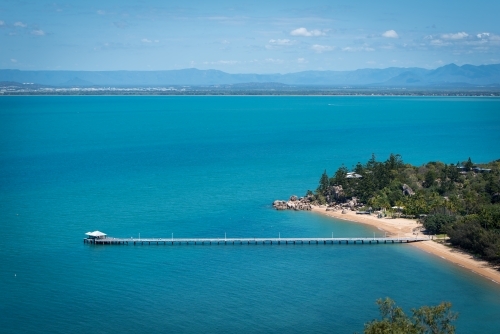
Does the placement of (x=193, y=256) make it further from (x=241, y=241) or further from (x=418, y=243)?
(x=418, y=243)

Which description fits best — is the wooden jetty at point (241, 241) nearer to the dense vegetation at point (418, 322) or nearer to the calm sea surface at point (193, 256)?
the calm sea surface at point (193, 256)

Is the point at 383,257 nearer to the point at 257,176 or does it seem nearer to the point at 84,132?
the point at 257,176

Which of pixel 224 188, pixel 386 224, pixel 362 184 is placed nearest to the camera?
pixel 386 224

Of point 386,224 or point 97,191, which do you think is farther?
point 97,191

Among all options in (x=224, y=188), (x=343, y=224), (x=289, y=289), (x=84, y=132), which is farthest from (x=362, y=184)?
(x=84, y=132)

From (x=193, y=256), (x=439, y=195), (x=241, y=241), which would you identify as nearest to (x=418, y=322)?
(x=193, y=256)

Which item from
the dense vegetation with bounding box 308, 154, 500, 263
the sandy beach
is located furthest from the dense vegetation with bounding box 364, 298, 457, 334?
the dense vegetation with bounding box 308, 154, 500, 263
